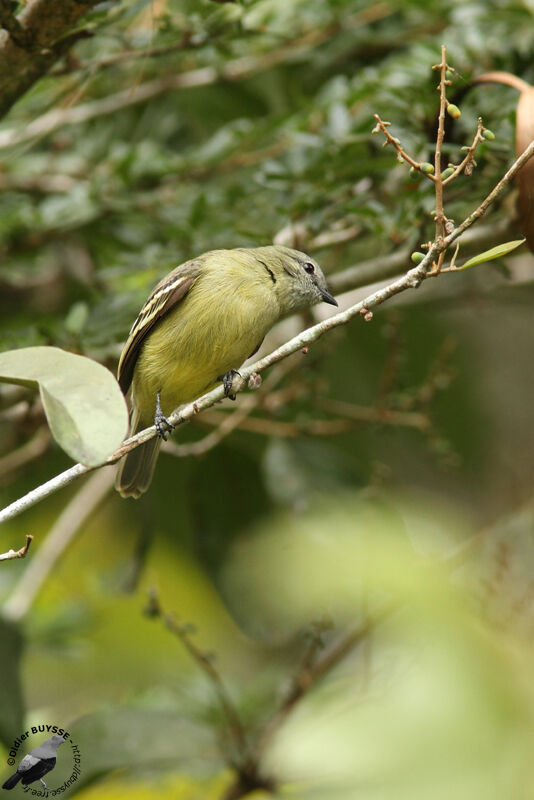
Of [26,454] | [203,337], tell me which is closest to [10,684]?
[26,454]

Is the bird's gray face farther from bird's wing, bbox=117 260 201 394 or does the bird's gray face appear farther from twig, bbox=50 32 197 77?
twig, bbox=50 32 197 77

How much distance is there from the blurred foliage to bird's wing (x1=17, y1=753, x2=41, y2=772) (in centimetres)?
22

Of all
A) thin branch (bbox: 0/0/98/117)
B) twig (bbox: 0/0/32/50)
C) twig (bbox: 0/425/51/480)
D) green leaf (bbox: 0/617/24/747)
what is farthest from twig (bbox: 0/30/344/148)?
green leaf (bbox: 0/617/24/747)

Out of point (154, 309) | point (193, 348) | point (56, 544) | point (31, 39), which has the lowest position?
point (56, 544)

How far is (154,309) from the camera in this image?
239 centimetres

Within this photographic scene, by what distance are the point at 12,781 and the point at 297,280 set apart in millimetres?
1586

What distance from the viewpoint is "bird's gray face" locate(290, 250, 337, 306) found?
280 centimetres

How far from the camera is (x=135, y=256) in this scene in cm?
351

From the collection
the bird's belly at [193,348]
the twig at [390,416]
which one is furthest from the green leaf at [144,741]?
the twig at [390,416]

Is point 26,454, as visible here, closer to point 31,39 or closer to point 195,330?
point 195,330

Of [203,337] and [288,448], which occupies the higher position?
[203,337]

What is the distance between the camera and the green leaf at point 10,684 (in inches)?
103

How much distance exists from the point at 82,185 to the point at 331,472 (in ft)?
5.55

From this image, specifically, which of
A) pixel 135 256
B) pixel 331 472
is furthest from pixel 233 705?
pixel 135 256
